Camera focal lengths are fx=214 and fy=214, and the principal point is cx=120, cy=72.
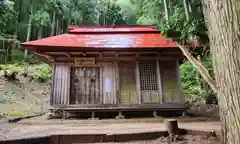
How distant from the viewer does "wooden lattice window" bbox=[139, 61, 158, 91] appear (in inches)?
399

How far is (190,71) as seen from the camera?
64.6ft

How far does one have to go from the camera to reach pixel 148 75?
10234 millimetres

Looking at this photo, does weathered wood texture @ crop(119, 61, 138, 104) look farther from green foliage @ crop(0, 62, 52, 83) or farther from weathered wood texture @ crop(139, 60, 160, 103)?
green foliage @ crop(0, 62, 52, 83)

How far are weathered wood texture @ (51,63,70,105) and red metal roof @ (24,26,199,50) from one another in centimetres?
116

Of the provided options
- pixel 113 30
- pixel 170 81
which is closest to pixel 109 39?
pixel 113 30

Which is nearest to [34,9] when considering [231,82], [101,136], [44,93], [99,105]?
[44,93]

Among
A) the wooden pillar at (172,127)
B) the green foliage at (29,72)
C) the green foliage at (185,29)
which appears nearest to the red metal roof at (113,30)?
the green foliage at (185,29)

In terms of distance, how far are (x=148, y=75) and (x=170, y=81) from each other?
1098mm

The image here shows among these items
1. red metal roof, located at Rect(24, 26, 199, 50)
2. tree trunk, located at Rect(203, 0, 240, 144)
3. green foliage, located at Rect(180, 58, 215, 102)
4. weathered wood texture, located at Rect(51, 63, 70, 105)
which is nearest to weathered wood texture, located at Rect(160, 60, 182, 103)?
red metal roof, located at Rect(24, 26, 199, 50)

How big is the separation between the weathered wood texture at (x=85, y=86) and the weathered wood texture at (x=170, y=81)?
123 inches

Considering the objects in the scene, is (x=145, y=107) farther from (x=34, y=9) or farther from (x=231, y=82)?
(x=34, y=9)

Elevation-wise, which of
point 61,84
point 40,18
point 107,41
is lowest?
point 61,84

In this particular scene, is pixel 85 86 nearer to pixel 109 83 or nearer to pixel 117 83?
pixel 109 83

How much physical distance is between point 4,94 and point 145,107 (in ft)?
33.2
